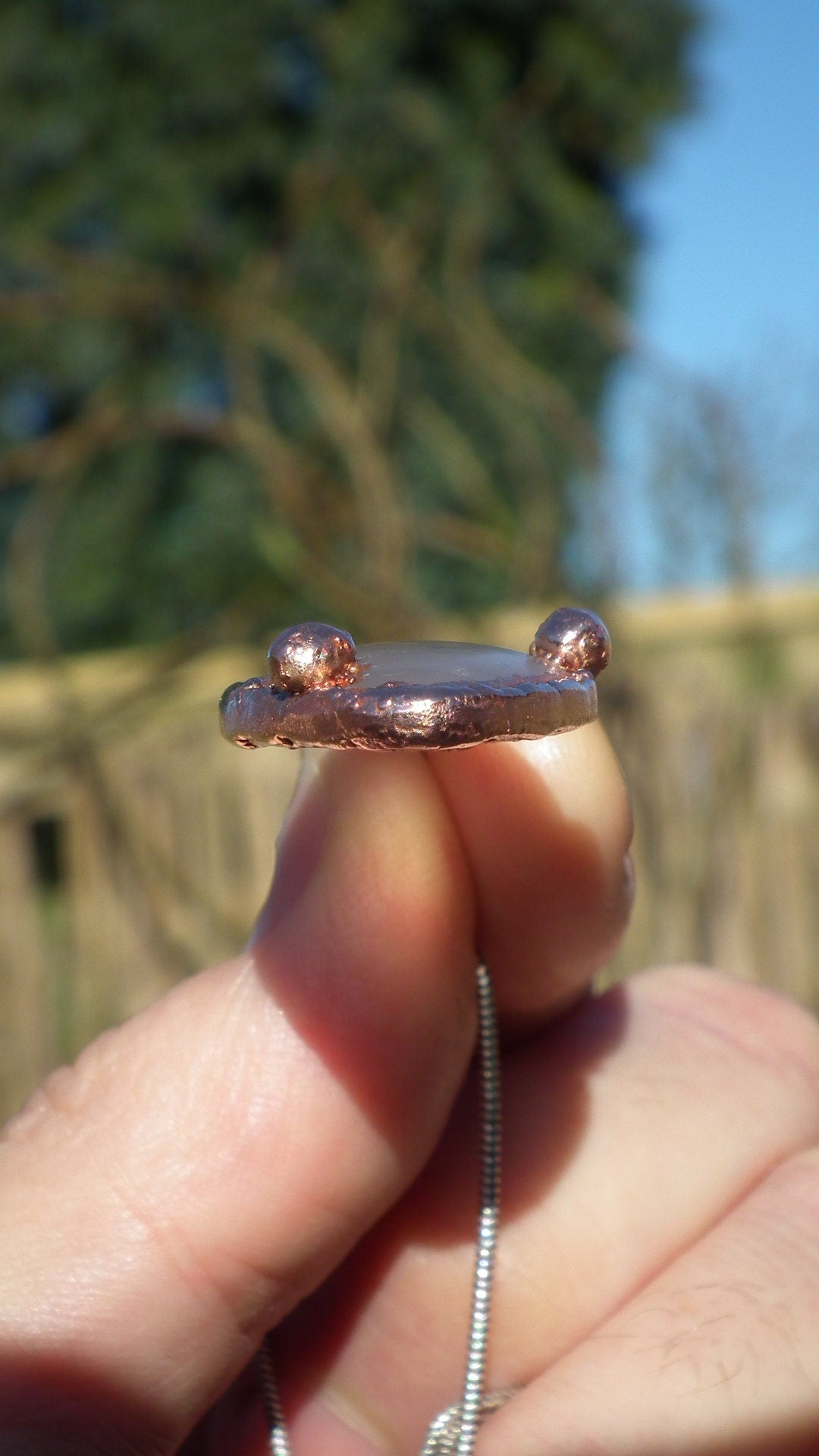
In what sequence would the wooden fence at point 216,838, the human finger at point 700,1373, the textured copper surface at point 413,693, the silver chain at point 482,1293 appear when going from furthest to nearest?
the wooden fence at point 216,838 < the silver chain at point 482,1293 < the human finger at point 700,1373 < the textured copper surface at point 413,693

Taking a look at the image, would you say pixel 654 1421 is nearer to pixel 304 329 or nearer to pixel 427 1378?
pixel 427 1378

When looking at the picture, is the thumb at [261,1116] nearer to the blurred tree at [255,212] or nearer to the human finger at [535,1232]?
the human finger at [535,1232]

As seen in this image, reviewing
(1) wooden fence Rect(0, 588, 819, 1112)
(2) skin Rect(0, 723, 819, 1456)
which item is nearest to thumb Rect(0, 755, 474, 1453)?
(2) skin Rect(0, 723, 819, 1456)

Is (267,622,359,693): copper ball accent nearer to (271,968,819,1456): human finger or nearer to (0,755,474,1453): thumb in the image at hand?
(0,755,474,1453): thumb

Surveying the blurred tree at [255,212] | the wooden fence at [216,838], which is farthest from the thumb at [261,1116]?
the blurred tree at [255,212]

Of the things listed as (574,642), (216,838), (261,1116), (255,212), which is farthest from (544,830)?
(255,212)

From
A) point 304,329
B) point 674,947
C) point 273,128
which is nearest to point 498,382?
point 674,947
